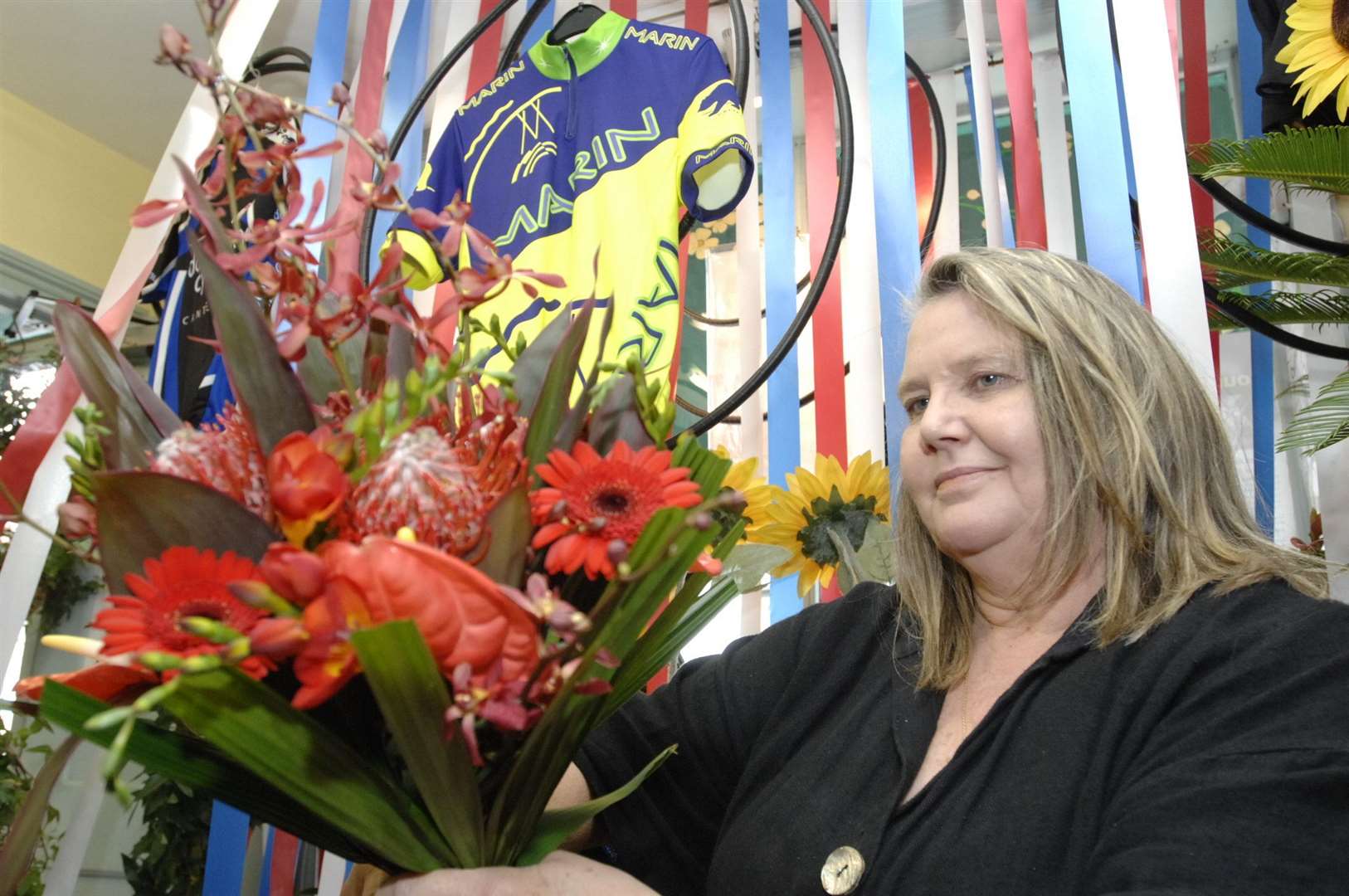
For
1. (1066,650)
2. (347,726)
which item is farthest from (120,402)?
(1066,650)

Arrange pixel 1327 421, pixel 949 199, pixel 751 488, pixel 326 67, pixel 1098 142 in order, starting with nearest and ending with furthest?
pixel 1327 421 → pixel 751 488 → pixel 1098 142 → pixel 326 67 → pixel 949 199

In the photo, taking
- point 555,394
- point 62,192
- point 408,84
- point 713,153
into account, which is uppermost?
point 62,192

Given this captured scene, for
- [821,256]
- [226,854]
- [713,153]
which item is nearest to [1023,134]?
[821,256]

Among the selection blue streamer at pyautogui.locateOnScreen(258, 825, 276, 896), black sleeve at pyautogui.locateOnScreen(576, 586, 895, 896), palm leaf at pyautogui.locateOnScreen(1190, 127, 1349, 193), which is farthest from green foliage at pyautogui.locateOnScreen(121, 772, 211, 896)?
palm leaf at pyautogui.locateOnScreen(1190, 127, 1349, 193)

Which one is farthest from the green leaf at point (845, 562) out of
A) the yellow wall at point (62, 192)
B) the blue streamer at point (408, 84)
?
the yellow wall at point (62, 192)

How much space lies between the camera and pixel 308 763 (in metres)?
0.57

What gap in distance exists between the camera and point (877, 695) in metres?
0.96

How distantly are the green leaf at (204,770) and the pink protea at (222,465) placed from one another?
0.11m

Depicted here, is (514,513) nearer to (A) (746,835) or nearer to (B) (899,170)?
(A) (746,835)

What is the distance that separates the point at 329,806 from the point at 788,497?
86cm

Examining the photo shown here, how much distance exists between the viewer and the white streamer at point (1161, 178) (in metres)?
1.33

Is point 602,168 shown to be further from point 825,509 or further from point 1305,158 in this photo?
point 1305,158

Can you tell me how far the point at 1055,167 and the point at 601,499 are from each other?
1310 mm

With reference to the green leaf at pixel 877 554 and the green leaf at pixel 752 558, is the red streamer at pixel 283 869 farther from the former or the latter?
the green leaf at pixel 752 558
